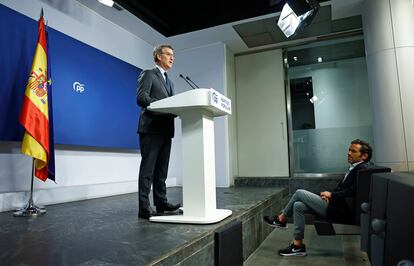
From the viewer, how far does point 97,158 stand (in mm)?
3734

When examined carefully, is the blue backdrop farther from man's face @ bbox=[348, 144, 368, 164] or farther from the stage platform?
man's face @ bbox=[348, 144, 368, 164]

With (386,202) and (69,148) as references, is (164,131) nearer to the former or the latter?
(386,202)

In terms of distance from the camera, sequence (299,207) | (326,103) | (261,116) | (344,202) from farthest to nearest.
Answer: (261,116) < (326,103) < (299,207) < (344,202)

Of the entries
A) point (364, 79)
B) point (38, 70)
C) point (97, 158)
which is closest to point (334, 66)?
point (364, 79)

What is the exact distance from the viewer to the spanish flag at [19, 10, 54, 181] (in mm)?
2525

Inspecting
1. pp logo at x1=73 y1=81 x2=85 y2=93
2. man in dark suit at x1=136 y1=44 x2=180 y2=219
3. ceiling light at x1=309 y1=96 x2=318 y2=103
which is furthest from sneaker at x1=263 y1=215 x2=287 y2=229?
ceiling light at x1=309 y1=96 x2=318 y2=103

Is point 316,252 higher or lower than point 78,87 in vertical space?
lower

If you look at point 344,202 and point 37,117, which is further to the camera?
point 37,117

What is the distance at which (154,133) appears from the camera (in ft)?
6.40

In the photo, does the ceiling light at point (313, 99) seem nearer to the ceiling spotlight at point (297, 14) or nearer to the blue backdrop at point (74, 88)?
the ceiling spotlight at point (297, 14)

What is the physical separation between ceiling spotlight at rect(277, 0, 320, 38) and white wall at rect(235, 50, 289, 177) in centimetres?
149

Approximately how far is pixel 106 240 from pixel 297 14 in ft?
10.2

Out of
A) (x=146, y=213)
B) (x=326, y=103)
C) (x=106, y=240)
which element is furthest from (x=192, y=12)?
(x=106, y=240)

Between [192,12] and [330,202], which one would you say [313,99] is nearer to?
[192,12]
